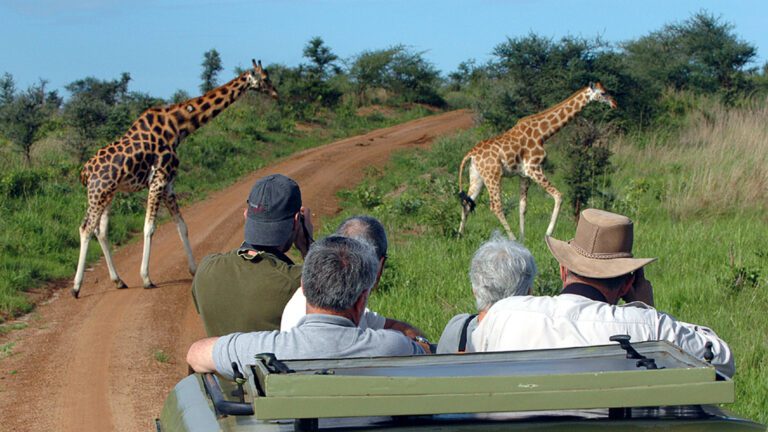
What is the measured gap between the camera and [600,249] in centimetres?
393

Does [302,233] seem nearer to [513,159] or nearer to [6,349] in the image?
[6,349]

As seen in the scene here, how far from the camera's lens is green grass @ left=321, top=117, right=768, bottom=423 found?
6.89 metres

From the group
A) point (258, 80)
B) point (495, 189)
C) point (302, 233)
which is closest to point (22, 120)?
point (258, 80)

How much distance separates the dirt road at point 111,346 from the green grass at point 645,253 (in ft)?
5.89

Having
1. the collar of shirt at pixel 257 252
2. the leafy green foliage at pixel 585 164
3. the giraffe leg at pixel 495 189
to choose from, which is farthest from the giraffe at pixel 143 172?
the collar of shirt at pixel 257 252

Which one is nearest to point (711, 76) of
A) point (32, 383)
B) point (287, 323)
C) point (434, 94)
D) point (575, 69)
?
point (575, 69)

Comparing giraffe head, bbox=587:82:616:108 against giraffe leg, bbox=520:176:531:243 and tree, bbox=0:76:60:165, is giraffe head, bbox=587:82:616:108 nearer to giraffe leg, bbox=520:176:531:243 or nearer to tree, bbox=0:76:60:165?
giraffe leg, bbox=520:176:531:243

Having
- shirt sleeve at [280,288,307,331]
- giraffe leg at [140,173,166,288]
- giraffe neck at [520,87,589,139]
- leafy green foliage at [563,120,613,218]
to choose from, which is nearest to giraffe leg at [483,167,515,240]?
leafy green foliage at [563,120,613,218]

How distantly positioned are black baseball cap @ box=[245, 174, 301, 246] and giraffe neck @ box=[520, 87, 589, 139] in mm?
9358

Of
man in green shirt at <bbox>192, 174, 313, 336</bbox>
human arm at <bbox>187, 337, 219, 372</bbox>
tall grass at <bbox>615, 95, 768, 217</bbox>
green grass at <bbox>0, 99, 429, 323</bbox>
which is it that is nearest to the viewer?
human arm at <bbox>187, 337, 219, 372</bbox>

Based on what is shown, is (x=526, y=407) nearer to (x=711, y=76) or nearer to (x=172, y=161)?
(x=172, y=161)

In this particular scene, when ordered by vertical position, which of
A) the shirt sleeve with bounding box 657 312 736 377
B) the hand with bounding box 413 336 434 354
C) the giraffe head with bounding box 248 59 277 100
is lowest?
the hand with bounding box 413 336 434 354

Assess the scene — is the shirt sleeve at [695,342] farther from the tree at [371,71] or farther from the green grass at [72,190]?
the tree at [371,71]

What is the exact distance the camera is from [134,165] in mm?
10117
